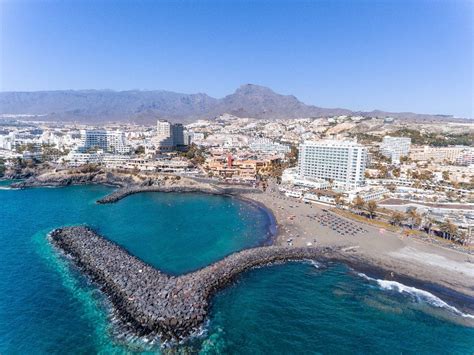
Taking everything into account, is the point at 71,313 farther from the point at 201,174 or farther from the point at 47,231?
the point at 201,174

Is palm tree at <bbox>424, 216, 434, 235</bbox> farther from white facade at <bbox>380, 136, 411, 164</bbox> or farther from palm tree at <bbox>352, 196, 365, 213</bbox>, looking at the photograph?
white facade at <bbox>380, 136, 411, 164</bbox>

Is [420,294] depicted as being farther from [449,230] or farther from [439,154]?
[439,154]

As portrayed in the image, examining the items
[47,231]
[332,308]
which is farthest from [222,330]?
[47,231]

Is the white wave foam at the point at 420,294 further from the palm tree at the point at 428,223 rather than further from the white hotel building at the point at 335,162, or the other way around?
the white hotel building at the point at 335,162

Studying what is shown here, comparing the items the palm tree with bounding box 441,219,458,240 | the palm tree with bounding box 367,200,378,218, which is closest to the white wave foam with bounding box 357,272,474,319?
the palm tree with bounding box 441,219,458,240

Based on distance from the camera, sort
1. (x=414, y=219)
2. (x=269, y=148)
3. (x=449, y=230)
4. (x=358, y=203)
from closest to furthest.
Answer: (x=449, y=230)
(x=414, y=219)
(x=358, y=203)
(x=269, y=148)

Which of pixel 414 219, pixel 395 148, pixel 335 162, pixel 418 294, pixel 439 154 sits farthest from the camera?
pixel 395 148

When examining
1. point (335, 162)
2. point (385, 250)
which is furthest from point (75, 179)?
point (385, 250)
